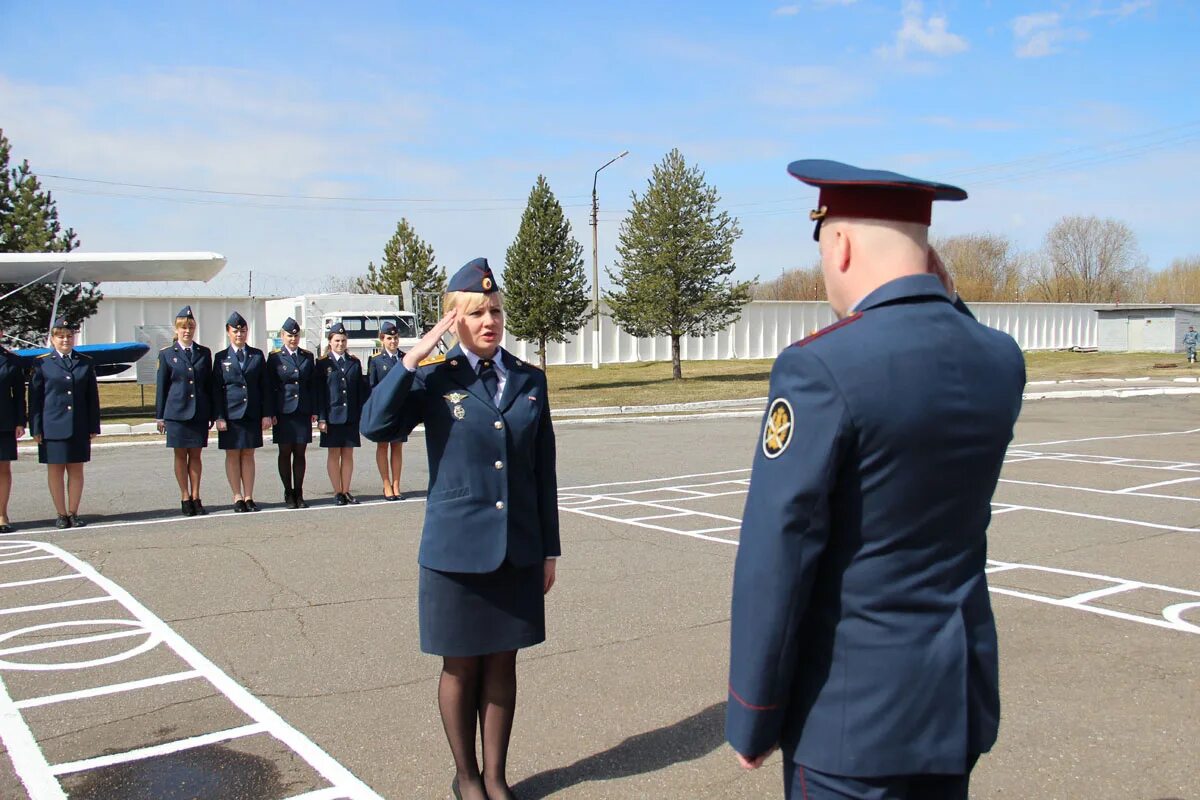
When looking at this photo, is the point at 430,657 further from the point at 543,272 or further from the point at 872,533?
the point at 543,272

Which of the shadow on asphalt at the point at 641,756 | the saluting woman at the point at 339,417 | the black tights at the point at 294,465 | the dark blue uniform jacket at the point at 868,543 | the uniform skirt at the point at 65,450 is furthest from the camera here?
the saluting woman at the point at 339,417

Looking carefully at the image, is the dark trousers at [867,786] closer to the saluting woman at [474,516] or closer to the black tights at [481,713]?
the saluting woman at [474,516]

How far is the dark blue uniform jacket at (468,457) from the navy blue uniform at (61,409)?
25.8 feet

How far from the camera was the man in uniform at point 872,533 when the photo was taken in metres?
2.00

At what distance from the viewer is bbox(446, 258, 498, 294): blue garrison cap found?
3842 mm

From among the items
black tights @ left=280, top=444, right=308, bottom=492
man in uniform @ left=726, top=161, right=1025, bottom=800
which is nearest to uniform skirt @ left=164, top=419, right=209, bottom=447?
black tights @ left=280, top=444, right=308, bottom=492

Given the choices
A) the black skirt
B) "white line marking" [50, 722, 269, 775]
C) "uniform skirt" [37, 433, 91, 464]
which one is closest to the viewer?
"white line marking" [50, 722, 269, 775]

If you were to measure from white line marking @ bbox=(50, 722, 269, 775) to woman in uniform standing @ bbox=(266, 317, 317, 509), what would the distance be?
692cm

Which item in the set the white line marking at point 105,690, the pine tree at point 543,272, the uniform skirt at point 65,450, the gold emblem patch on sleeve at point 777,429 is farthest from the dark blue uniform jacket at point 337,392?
the pine tree at point 543,272

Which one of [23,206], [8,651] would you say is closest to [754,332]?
[23,206]

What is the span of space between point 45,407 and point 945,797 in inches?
412

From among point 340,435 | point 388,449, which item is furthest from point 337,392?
point 388,449

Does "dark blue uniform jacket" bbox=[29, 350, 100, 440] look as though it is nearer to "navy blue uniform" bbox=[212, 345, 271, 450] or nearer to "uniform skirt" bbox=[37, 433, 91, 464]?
"uniform skirt" bbox=[37, 433, 91, 464]

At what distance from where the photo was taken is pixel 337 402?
11.9 meters
